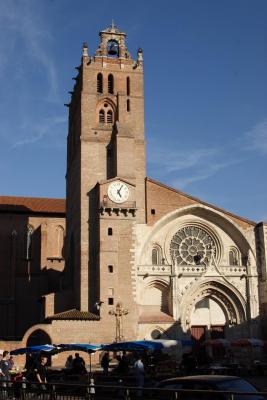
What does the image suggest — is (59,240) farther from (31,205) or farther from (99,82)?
(99,82)

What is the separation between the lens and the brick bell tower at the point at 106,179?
39.1 metres

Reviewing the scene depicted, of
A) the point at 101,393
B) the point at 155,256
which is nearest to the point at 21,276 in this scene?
the point at 155,256

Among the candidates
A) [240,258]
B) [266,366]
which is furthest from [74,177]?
[266,366]

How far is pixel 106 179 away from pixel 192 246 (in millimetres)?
8368

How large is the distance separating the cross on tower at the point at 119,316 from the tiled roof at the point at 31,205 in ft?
79.1

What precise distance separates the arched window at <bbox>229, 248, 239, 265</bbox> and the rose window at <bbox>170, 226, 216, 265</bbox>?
4.60 feet

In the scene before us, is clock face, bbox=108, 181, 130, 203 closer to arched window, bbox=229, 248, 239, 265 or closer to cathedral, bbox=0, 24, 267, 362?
cathedral, bbox=0, 24, 267, 362

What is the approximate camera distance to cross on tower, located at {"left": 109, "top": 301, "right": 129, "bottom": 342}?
1478 inches

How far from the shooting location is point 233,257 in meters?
43.9

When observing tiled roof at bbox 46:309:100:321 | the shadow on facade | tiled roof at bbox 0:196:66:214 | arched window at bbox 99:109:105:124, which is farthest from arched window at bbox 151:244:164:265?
tiled roof at bbox 0:196:66:214

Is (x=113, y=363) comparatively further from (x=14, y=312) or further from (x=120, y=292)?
(x=14, y=312)

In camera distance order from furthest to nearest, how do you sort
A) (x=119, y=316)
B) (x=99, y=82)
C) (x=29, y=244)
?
(x=29, y=244) < (x=99, y=82) < (x=119, y=316)

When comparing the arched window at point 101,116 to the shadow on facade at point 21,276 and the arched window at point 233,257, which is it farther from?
the shadow on facade at point 21,276

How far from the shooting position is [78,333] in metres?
36.7
